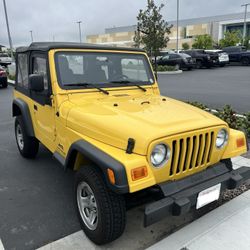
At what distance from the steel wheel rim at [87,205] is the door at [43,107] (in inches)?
38.6

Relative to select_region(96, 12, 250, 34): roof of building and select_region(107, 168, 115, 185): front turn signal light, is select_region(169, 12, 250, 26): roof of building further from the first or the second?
select_region(107, 168, 115, 185): front turn signal light

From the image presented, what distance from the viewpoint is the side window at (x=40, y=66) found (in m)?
3.60

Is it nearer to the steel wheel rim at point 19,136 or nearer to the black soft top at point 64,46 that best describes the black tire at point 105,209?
the black soft top at point 64,46

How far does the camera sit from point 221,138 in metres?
2.93

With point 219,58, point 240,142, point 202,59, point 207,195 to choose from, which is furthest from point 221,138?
point 219,58

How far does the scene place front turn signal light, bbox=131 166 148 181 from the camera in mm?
2309

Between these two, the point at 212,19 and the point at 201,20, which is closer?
the point at 212,19

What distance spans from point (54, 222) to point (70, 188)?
791 mm

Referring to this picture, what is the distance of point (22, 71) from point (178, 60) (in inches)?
752

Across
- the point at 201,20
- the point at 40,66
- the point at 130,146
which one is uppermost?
the point at 201,20

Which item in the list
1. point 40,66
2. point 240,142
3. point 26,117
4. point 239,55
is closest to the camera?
point 240,142

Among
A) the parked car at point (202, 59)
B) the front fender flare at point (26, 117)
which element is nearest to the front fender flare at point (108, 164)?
the front fender flare at point (26, 117)

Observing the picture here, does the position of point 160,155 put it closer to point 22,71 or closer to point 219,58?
point 22,71

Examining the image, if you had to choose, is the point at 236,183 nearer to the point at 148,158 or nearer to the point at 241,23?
the point at 148,158
